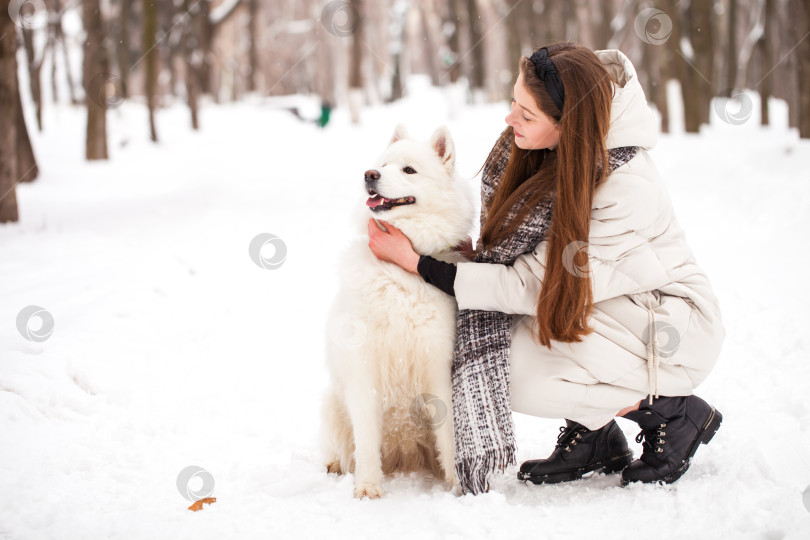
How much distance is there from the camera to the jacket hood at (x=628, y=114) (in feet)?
8.07

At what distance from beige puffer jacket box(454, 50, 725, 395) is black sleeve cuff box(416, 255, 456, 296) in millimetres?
57

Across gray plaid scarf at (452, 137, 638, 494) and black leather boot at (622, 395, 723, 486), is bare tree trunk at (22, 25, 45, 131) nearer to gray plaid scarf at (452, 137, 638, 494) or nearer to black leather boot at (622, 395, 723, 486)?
gray plaid scarf at (452, 137, 638, 494)

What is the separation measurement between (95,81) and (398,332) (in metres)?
10.3

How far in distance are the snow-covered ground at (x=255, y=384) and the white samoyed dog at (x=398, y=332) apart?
7.4 inches

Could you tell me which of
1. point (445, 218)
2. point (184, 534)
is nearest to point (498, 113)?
point (445, 218)

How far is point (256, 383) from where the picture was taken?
13.6 feet

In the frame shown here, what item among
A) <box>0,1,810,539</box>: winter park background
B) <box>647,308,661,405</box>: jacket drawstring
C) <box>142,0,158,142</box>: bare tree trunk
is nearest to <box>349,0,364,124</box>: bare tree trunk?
<box>142,0,158,142</box>: bare tree trunk

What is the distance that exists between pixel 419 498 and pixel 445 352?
63 cm

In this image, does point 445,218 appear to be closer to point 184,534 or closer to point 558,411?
point 558,411

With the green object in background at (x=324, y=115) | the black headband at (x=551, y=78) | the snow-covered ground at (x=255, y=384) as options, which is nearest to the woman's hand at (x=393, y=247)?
the snow-covered ground at (x=255, y=384)

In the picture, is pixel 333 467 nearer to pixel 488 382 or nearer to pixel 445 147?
pixel 488 382

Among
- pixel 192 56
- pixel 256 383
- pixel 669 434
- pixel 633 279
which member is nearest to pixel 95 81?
pixel 192 56

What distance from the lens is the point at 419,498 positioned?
266 centimetres

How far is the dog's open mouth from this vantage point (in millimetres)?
2748
